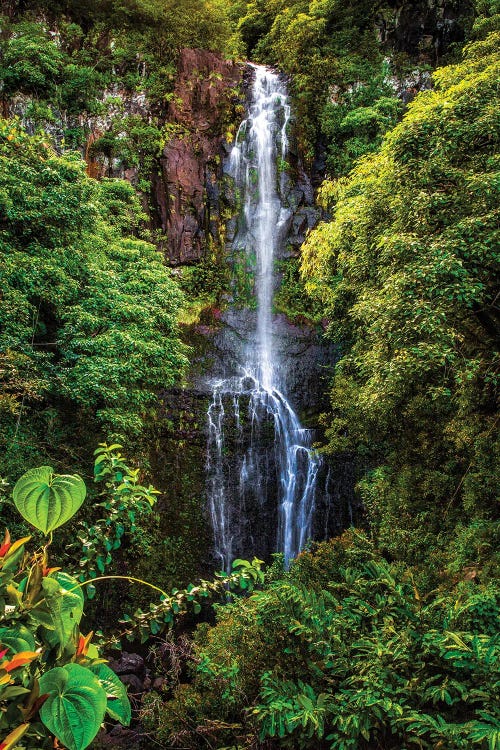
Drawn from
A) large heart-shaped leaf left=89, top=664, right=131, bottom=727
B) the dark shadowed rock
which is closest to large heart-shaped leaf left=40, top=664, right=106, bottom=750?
large heart-shaped leaf left=89, top=664, right=131, bottom=727

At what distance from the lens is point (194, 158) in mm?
13945

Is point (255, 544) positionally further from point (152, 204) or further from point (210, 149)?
point (210, 149)

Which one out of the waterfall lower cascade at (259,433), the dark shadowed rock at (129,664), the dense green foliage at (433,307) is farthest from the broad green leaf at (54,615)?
the waterfall lower cascade at (259,433)

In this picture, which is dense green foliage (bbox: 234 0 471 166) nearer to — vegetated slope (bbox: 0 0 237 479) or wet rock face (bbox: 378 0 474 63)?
wet rock face (bbox: 378 0 474 63)

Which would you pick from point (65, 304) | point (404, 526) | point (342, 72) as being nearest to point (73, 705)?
point (404, 526)

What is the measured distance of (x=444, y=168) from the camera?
500cm

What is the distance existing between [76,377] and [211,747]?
495 centimetres

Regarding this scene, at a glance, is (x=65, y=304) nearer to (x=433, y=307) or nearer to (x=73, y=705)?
(x=433, y=307)

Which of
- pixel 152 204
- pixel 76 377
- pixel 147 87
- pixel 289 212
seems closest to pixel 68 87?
pixel 147 87

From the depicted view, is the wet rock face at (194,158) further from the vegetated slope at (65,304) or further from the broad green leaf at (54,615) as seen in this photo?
the broad green leaf at (54,615)

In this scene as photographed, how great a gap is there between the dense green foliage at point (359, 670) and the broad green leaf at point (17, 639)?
2149mm

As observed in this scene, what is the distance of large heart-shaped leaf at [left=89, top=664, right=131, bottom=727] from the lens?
1051 mm

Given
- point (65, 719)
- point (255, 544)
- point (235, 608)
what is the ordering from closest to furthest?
point (65, 719), point (235, 608), point (255, 544)

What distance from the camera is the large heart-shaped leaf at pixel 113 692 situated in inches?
41.4
